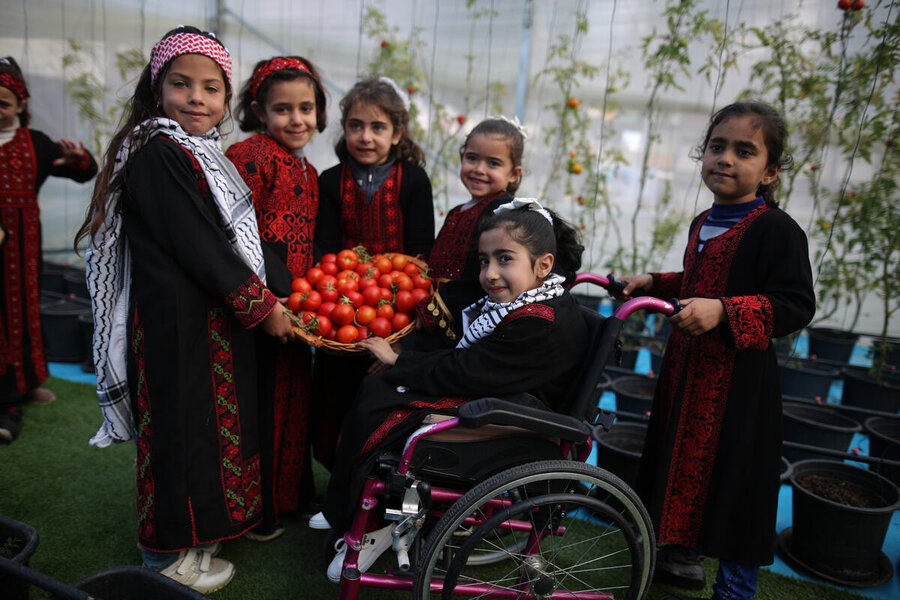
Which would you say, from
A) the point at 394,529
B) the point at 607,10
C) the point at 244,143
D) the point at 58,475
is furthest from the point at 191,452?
the point at 607,10

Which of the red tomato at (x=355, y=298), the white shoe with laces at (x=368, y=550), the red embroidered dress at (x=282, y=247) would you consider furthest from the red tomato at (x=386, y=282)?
the white shoe with laces at (x=368, y=550)

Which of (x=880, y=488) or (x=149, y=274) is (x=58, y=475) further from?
(x=880, y=488)

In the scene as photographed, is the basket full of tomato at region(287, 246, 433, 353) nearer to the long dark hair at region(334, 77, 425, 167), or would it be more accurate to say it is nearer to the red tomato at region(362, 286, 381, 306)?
the red tomato at region(362, 286, 381, 306)

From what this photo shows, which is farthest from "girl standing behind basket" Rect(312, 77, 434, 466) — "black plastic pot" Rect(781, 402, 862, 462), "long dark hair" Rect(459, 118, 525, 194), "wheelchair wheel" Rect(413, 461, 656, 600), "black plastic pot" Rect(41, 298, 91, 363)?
"black plastic pot" Rect(41, 298, 91, 363)

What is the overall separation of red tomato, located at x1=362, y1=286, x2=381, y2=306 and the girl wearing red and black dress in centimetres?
233

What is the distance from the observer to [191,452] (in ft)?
5.80

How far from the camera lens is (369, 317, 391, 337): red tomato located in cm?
192

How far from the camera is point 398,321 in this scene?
6.44ft

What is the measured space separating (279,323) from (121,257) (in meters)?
0.57

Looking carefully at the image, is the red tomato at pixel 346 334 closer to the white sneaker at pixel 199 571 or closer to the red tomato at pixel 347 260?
the red tomato at pixel 347 260

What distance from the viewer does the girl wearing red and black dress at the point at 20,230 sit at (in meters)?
2.94

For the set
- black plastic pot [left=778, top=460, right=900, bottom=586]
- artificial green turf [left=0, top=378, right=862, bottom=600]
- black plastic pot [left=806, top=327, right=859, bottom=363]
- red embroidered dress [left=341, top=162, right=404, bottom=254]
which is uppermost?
red embroidered dress [left=341, top=162, right=404, bottom=254]

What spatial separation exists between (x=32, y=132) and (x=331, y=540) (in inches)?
118

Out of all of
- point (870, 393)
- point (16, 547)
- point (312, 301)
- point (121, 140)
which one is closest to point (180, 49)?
point (121, 140)
